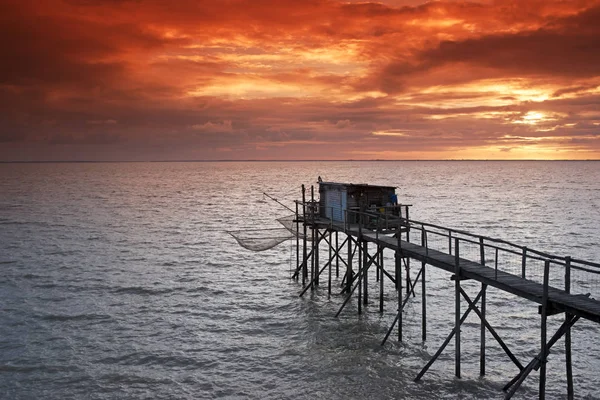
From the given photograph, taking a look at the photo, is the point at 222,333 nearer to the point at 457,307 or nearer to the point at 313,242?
the point at 313,242

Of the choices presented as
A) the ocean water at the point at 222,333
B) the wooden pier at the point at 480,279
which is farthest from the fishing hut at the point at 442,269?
→ the ocean water at the point at 222,333

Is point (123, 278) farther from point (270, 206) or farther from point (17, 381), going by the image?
point (270, 206)

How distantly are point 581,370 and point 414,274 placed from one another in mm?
17069

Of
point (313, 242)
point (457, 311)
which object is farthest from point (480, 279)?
point (313, 242)

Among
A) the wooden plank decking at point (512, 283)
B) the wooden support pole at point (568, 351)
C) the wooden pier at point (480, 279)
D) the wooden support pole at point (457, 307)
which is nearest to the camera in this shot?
the wooden plank decking at point (512, 283)

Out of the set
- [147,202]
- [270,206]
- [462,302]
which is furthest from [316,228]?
[147,202]

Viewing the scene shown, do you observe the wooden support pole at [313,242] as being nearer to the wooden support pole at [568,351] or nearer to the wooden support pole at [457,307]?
the wooden support pole at [457,307]

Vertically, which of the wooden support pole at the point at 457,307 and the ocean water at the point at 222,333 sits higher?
the wooden support pole at the point at 457,307

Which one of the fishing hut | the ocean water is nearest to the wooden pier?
the fishing hut

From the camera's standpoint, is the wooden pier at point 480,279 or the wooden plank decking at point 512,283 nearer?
the wooden plank decking at point 512,283

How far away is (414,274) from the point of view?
124ft

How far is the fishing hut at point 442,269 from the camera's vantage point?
16.3m

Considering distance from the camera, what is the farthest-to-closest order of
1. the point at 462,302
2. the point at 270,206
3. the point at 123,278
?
the point at 270,206 < the point at 123,278 < the point at 462,302

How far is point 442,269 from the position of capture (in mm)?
32719
